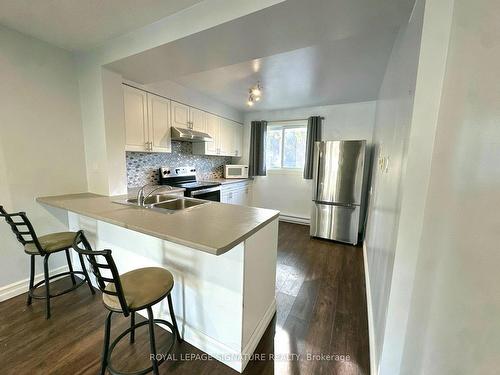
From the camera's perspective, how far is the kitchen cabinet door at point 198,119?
11.1ft

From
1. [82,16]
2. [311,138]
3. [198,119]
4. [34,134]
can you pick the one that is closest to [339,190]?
[311,138]

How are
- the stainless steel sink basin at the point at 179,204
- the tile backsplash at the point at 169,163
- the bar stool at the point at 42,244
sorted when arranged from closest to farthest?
the bar stool at the point at 42,244 < the stainless steel sink basin at the point at 179,204 < the tile backsplash at the point at 169,163

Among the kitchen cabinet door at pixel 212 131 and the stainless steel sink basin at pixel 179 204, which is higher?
the kitchen cabinet door at pixel 212 131

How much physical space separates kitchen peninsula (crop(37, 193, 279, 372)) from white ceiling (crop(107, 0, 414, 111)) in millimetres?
1273

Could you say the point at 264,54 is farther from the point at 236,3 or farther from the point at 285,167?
the point at 285,167

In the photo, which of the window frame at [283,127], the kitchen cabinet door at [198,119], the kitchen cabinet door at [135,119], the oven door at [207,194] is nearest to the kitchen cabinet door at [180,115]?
the kitchen cabinet door at [198,119]

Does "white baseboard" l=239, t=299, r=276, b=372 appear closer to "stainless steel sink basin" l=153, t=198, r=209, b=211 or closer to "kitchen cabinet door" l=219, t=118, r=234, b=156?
"stainless steel sink basin" l=153, t=198, r=209, b=211

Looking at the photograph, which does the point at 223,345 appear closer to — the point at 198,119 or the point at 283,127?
the point at 198,119

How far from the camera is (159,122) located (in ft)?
9.42

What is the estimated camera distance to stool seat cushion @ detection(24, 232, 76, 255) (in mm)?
1709

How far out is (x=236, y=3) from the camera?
1.27 metres

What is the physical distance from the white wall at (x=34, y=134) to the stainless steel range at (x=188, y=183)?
114cm

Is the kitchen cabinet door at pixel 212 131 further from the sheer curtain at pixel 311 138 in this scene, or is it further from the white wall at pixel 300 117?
the sheer curtain at pixel 311 138

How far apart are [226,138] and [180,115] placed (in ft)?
4.02
